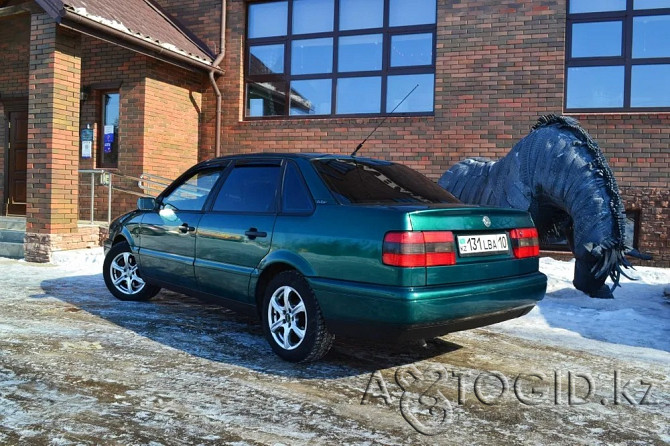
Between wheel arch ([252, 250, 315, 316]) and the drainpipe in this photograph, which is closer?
wheel arch ([252, 250, 315, 316])

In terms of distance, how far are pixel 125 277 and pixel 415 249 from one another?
3.89 meters

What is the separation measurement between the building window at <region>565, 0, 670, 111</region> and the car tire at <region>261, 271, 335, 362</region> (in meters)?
7.83

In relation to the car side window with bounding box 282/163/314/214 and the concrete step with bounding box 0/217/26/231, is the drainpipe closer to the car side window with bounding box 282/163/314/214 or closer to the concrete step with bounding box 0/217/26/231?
the concrete step with bounding box 0/217/26/231

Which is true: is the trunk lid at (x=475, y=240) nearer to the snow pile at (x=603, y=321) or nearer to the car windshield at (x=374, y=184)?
the car windshield at (x=374, y=184)

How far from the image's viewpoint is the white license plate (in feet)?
11.8

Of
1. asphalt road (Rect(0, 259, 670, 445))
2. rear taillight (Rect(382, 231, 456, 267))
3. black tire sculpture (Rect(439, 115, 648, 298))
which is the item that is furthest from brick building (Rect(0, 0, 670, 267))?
rear taillight (Rect(382, 231, 456, 267))

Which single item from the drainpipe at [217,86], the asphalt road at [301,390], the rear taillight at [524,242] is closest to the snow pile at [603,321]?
the asphalt road at [301,390]

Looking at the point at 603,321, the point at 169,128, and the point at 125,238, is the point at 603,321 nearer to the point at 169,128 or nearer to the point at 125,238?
the point at 125,238

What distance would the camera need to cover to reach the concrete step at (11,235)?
9703 mm

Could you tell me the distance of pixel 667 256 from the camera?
922 cm

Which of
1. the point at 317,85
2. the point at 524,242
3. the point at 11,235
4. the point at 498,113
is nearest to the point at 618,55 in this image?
the point at 498,113

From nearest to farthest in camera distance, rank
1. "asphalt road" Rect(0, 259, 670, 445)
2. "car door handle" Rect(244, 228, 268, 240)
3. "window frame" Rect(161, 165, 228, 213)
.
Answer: "asphalt road" Rect(0, 259, 670, 445)
"car door handle" Rect(244, 228, 268, 240)
"window frame" Rect(161, 165, 228, 213)

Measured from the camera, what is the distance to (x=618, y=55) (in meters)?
9.70

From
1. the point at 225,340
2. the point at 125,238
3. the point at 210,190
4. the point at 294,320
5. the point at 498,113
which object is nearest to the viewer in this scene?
the point at 294,320
